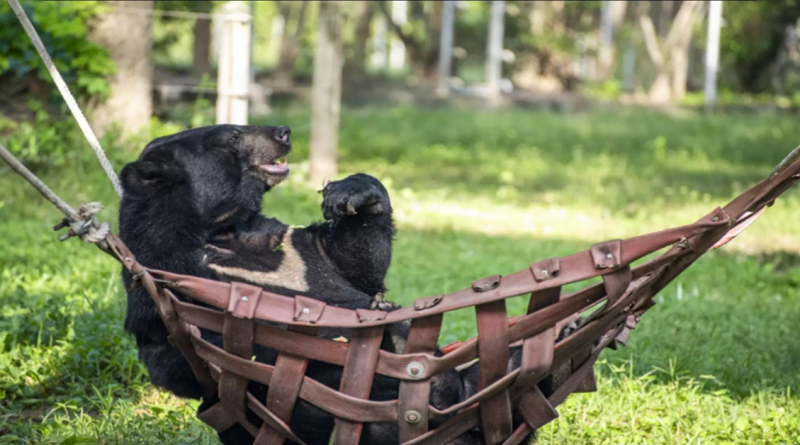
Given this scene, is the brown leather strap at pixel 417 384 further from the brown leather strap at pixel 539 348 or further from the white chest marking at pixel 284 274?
the white chest marking at pixel 284 274

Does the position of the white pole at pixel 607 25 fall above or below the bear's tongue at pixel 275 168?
above

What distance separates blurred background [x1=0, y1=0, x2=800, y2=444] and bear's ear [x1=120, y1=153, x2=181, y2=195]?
872 mm

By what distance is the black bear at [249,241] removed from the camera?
288 centimetres

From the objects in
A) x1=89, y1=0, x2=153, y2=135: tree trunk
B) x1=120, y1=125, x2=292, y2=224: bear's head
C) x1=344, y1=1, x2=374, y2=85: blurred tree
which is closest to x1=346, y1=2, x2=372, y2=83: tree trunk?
x1=344, y1=1, x2=374, y2=85: blurred tree

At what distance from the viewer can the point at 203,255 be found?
10.3 feet

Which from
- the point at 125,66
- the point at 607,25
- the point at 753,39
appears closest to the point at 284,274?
the point at 125,66

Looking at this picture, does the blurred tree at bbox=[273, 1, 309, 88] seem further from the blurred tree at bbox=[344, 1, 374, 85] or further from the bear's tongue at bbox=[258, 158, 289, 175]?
the bear's tongue at bbox=[258, 158, 289, 175]

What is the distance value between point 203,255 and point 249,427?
2.16ft

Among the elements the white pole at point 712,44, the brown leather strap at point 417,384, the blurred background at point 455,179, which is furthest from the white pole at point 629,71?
the brown leather strap at point 417,384

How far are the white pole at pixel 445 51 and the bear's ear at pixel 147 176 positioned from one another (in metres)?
13.8

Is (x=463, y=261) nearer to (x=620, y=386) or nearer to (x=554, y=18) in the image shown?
(x=620, y=386)

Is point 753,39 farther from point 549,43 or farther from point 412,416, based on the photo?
point 412,416

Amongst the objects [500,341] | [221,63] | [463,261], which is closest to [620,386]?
[500,341]

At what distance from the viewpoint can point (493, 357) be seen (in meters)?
2.52
